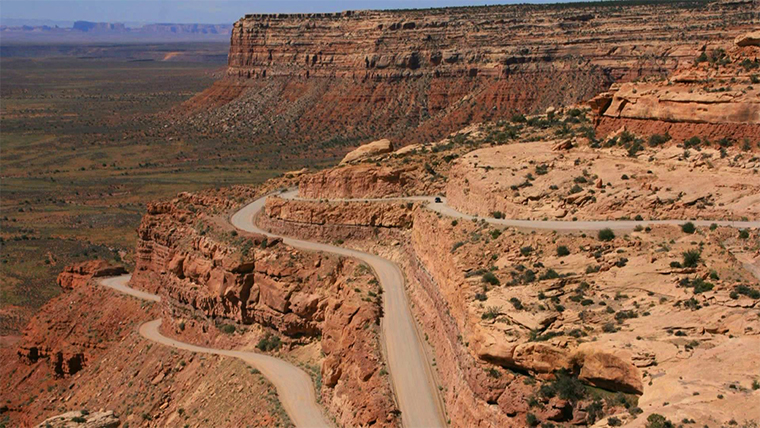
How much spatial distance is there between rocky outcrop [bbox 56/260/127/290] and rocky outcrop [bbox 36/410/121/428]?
19665 mm

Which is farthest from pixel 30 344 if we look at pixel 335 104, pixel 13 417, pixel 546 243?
pixel 335 104

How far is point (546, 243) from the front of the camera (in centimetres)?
3616

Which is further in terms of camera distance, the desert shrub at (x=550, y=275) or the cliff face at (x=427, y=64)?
the cliff face at (x=427, y=64)

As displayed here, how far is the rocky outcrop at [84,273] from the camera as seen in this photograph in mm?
66062

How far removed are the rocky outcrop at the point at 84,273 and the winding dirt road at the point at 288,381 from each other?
13566 millimetres

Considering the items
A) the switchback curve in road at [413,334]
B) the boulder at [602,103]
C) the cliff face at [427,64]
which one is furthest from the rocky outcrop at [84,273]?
the cliff face at [427,64]

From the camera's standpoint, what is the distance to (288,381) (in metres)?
43.4

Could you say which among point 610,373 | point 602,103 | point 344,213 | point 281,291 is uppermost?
point 602,103

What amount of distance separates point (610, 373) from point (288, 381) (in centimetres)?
1832

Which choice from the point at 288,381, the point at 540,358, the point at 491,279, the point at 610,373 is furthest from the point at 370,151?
the point at 610,373

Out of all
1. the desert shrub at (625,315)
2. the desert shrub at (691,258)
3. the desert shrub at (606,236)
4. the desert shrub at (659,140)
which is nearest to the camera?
the desert shrub at (625,315)

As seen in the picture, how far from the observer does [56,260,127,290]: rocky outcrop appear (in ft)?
217

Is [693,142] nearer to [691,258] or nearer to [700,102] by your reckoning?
[700,102]

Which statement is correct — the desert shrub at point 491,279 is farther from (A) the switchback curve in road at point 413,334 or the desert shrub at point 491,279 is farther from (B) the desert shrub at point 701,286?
(B) the desert shrub at point 701,286
